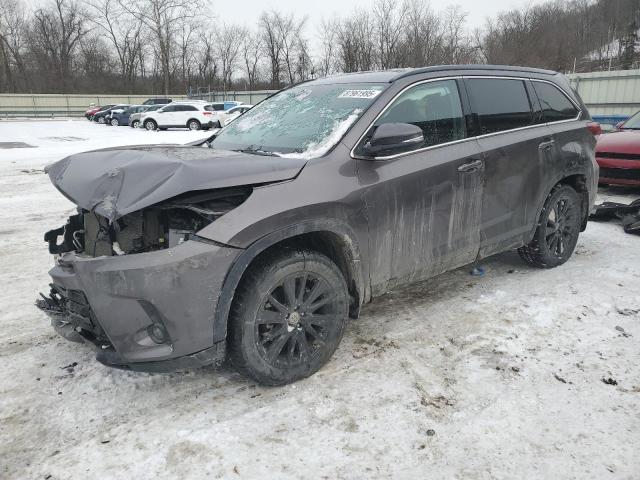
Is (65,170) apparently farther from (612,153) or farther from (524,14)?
(524,14)

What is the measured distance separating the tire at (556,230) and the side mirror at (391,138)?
2080 mm

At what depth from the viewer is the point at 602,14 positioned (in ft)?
235

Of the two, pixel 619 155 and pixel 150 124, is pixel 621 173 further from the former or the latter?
pixel 150 124

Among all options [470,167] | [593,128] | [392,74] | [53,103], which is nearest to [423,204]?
[470,167]

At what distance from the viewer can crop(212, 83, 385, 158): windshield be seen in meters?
3.21

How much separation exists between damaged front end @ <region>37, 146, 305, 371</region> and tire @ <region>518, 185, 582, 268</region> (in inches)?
112

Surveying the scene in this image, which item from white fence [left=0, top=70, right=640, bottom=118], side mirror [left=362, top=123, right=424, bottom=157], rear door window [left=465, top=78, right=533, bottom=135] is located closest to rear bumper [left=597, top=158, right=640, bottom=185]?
rear door window [left=465, top=78, right=533, bottom=135]

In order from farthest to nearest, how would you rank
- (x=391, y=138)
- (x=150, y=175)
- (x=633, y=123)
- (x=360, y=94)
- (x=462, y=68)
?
1. (x=633, y=123)
2. (x=462, y=68)
3. (x=360, y=94)
4. (x=391, y=138)
5. (x=150, y=175)

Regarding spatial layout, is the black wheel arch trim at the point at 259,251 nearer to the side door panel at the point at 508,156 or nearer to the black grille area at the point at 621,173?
the side door panel at the point at 508,156

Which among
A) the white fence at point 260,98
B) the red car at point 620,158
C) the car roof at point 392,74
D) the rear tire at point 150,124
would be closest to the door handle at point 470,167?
the car roof at point 392,74

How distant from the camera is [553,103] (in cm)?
468

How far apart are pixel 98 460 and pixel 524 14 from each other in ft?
242

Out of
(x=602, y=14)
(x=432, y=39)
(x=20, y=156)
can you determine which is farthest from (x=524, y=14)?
(x=20, y=156)

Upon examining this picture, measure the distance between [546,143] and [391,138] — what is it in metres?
2.09
